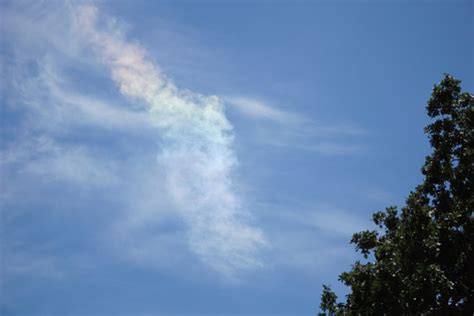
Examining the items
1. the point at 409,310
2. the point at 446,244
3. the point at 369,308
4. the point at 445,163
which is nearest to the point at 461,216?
the point at 446,244

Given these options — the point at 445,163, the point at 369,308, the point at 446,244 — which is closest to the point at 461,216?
the point at 446,244

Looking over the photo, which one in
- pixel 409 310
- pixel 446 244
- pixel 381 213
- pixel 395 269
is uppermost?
pixel 381 213

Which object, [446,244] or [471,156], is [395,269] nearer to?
[446,244]

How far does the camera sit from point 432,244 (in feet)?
60.1

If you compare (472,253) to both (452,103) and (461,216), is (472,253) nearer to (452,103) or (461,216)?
(461,216)

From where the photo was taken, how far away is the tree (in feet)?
59.6

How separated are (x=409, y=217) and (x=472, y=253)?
11.4 feet

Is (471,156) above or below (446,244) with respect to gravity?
above

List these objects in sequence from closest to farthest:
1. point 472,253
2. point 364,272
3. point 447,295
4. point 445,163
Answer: point 447,295, point 472,253, point 364,272, point 445,163

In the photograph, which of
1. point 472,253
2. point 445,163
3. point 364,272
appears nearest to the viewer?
point 472,253

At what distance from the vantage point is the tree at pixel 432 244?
18172 millimetres

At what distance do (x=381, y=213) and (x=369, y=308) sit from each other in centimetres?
653

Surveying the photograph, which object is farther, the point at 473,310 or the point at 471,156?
the point at 471,156

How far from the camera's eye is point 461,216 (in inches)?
773
